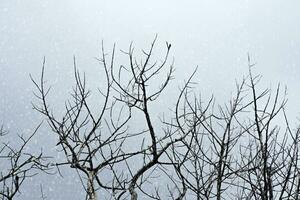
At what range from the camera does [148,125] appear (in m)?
4.46

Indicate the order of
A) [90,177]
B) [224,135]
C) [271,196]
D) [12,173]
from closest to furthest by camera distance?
[271,196] → [90,177] → [12,173] → [224,135]

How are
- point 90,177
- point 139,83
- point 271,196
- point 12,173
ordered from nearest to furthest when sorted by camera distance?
1. point 271,196
2. point 90,177
3. point 139,83
4. point 12,173

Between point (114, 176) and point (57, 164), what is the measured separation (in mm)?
694

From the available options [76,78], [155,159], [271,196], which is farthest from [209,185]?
[271,196]

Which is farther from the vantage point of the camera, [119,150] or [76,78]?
[119,150]

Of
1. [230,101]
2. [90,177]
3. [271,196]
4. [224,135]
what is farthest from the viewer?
[230,101]

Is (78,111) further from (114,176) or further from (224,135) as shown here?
(224,135)

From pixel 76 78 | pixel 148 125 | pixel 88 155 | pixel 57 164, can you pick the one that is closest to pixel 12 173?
pixel 57 164

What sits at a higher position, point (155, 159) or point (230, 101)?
point (230, 101)

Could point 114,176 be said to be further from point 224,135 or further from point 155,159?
point 224,135

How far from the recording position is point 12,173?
5.02 m

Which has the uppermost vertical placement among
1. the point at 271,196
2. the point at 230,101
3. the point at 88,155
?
the point at 230,101

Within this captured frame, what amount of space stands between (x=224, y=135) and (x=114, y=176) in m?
1.77

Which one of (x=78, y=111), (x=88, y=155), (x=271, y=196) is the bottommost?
(x=271, y=196)
